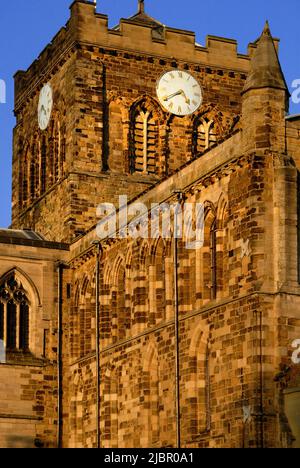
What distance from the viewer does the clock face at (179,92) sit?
58938 mm

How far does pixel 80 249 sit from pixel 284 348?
49.7ft

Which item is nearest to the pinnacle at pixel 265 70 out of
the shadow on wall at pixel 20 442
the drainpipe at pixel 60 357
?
the drainpipe at pixel 60 357

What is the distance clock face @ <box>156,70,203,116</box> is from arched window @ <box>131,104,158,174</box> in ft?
2.80

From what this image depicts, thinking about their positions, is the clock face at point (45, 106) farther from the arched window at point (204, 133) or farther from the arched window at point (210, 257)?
the arched window at point (210, 257)

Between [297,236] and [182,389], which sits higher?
[297,236]

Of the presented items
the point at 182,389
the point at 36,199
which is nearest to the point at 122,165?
the point at 36,199

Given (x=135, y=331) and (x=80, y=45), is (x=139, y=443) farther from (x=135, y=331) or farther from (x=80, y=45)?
(x=80, y=45)

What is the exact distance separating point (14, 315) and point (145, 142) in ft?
31.1

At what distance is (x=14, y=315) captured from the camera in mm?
53656

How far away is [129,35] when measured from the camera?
192ft

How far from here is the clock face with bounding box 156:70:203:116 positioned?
2320 inches

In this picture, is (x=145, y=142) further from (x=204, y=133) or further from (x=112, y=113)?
(x=204, y=133)

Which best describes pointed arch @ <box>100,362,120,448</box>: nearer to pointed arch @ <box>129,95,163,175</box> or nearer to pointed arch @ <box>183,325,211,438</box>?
pointed arch @ <box>183,325,211,438</box>

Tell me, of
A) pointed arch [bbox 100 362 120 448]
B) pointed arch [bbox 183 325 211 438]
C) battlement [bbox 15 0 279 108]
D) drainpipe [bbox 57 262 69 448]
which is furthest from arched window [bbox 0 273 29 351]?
pointed arch [bbox 183 325 211 438]
